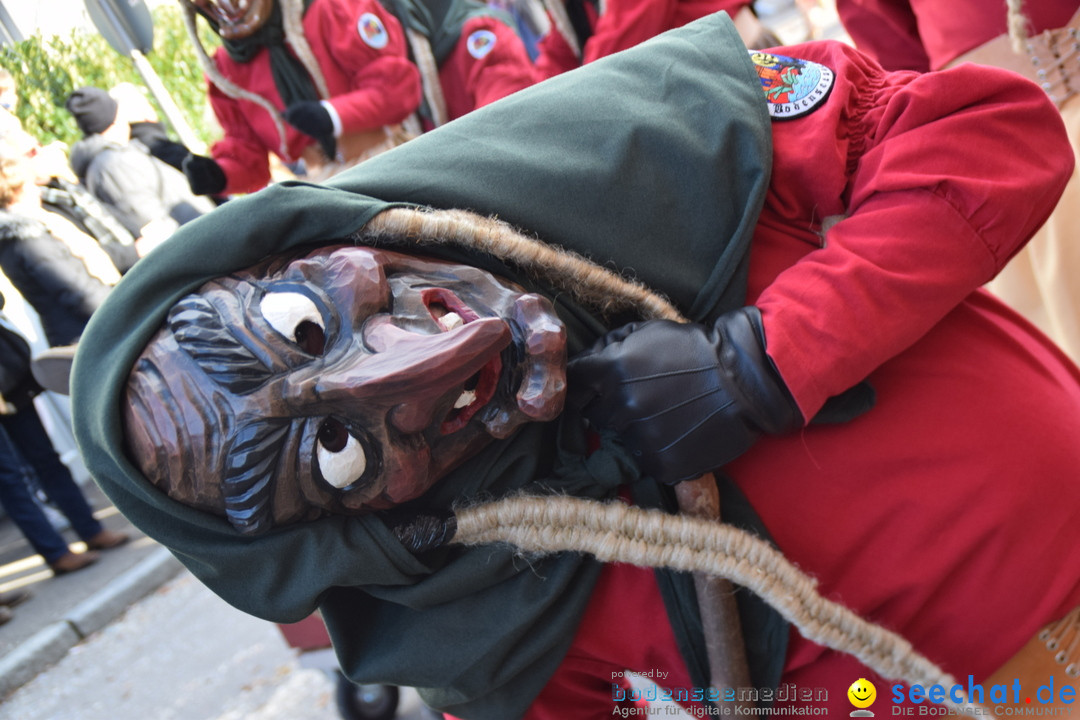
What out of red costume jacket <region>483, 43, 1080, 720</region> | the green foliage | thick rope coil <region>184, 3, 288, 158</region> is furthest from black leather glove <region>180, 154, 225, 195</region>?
red costume jacket <region>483, 43, 1080, 720</region>

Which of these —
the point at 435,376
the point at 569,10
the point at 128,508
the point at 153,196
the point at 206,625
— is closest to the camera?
the point at 435,376

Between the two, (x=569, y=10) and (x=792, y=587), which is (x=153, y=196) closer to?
(x=569, y=10)

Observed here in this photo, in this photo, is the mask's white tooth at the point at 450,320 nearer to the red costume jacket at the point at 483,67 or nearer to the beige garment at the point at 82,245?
the red costume jacket at the point at 483,67

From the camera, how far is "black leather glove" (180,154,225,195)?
244 centimetres

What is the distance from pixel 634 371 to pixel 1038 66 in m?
1.15

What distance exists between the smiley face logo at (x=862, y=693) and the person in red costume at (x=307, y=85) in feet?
6.80

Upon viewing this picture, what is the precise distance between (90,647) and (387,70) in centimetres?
260

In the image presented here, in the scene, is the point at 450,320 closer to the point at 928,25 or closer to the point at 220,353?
the point at 220,353

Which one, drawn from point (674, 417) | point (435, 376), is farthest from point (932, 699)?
point (435, 376)

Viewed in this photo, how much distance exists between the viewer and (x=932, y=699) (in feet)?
3.03

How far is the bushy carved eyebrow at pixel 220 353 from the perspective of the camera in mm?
795

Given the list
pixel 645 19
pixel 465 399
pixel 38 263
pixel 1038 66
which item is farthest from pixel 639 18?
pixel 38 263

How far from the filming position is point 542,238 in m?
0.99

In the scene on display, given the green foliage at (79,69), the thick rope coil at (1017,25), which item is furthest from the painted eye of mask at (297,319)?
the green foliage at (79,69)
